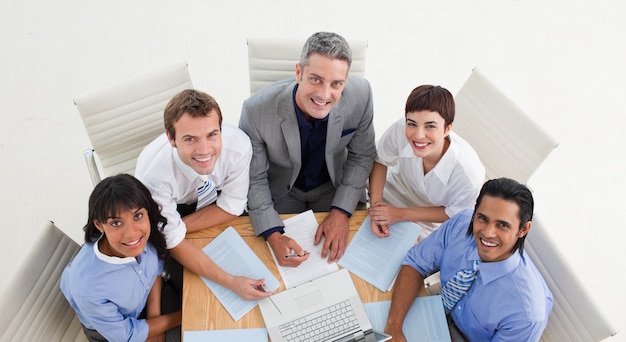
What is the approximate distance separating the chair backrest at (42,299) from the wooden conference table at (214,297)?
0.46 metres

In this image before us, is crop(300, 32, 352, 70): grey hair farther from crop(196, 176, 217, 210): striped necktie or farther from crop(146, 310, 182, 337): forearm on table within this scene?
crop(146, 310, 182, 337): forearm on table

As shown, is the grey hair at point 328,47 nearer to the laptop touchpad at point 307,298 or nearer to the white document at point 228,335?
the laptop touchpad at point 307,298

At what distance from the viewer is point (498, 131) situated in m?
2.45

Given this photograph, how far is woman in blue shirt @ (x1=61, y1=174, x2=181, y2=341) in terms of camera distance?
1.69 meters

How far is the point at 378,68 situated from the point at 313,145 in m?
1.83

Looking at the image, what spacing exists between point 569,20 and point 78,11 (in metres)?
4.06

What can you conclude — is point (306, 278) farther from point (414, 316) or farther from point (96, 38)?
point (96, 38)

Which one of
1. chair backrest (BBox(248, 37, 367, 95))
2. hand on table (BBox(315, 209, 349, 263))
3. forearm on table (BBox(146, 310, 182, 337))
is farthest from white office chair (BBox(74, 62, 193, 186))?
hand on table (BBox(315, 209, 349, 263))

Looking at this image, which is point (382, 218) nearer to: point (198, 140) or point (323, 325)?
point (323, 325)

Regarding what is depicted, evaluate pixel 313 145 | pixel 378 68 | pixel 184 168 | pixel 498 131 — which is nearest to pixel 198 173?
pixel 184 168

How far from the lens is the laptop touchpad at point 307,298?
186cm

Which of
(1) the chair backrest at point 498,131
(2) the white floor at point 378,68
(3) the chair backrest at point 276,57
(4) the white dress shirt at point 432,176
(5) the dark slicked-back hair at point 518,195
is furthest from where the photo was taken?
(2) the white floor at point 378,68

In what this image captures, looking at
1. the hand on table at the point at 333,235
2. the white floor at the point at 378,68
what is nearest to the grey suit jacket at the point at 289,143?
the hand on table at the point at 333,235

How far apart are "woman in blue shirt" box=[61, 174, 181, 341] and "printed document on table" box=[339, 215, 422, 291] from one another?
2.43 ft
